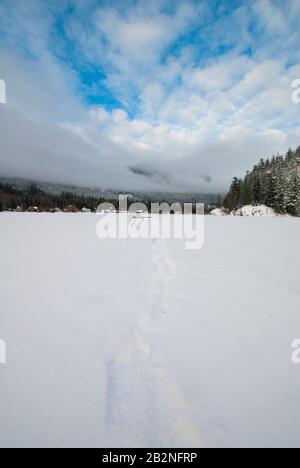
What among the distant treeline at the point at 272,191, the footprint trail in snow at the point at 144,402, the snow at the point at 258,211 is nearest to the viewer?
the footprint trail in snow at the point at 144,402

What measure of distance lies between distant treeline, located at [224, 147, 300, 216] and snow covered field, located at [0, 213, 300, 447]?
6461 centimetres

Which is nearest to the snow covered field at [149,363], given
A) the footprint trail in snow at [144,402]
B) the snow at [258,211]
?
the footprint trail in snow at [144,402]

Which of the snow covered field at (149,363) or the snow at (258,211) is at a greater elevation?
the snow at (258,211)

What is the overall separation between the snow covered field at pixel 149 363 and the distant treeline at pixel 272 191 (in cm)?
6461

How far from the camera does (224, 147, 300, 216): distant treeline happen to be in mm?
59875

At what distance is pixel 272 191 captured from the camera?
65.8 metres

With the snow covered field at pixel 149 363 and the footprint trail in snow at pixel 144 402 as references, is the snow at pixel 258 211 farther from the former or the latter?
the footprint trail in snow at pixel 144 402

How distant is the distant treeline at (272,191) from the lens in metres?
59.9

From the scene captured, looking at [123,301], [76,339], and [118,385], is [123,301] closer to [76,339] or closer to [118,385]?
[76,339]

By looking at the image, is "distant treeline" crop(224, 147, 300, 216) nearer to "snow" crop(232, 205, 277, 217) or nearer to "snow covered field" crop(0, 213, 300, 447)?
"snow" crop(232, 205, 277, 217)

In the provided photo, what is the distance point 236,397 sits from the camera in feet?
8.02

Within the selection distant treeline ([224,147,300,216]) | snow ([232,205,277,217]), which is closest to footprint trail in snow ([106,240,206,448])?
distant treeline ([224,147,300,216])

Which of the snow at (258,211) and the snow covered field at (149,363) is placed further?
the snow at (258,211)

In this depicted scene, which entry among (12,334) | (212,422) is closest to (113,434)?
(212,422)
